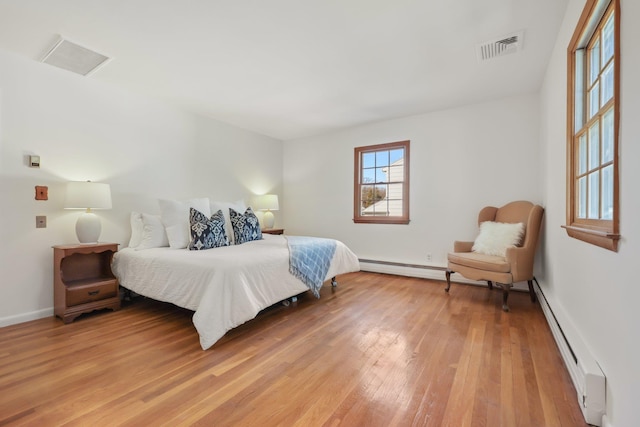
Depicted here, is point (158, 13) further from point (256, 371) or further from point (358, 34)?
point (256, 371)

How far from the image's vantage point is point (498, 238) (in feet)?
10.4

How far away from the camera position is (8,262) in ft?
8.24

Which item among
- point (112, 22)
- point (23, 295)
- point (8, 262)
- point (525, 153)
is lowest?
point (23, 295)

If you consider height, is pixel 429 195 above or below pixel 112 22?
below

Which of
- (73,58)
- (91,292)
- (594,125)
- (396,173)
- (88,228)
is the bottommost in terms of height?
(91,292)

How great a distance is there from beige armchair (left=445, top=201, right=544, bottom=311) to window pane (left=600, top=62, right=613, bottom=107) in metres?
1.69

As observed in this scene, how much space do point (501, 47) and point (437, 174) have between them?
6.04ft

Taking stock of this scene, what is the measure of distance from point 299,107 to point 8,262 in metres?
3.37

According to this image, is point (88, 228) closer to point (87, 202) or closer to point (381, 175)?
point (87, 202)

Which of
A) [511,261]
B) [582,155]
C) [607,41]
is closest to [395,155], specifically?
[511,261]

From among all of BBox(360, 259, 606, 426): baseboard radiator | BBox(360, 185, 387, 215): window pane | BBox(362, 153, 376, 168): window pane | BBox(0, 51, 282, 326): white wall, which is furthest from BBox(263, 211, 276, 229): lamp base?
BBox(360, 259, 606, 426): baseboard radiator

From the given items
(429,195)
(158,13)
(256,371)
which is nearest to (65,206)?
(158,13)

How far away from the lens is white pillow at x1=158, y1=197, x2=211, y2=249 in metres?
3.06

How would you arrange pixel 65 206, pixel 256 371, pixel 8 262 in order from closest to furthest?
1. pixel 256 371
2. pixel 8 262
3. pixel 65 206
